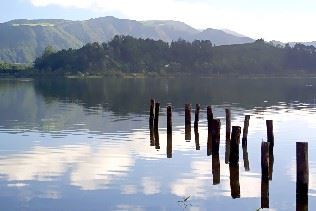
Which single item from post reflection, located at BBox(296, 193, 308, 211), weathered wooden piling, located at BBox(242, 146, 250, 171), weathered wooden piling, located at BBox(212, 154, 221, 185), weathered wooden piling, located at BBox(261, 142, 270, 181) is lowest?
weathered wooden piling, located at BBox(242, 146, 250, 171)

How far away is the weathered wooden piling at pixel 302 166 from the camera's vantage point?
20156 millimetres

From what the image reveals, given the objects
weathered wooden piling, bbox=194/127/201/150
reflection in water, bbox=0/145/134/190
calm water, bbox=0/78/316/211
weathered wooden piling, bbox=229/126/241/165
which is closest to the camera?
calm water, bbox=0/78/316/211

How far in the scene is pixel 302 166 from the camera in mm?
20344

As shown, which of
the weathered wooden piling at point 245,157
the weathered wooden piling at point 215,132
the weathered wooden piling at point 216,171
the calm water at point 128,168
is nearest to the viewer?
the calm water at point 128,168

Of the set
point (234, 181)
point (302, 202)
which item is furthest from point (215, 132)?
point (302, 202)

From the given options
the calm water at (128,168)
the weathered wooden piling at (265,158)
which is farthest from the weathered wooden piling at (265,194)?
the calm water at (128,168)

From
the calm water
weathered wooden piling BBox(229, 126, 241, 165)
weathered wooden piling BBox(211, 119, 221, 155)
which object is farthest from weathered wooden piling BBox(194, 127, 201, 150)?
weathered wooden piling BBox(229, 126, 241, 165)

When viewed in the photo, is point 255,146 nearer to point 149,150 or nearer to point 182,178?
point 149,150

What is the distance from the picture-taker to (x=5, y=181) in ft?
91.9

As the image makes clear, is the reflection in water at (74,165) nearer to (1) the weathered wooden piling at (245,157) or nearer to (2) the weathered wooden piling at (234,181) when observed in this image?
(2) the weathered wooden piling at (234,181)

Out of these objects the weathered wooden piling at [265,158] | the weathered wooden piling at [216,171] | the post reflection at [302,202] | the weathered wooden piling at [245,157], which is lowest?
the weathered wooden piling at [245,157]

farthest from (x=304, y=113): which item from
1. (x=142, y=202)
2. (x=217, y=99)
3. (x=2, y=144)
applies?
(x=142, y=202)

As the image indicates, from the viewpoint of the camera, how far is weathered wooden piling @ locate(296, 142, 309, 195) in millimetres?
20156

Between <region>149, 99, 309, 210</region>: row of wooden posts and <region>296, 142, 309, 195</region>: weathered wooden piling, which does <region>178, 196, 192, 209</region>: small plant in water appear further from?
<region>296, 142, 309, 195</region>: weathered wooden piling
